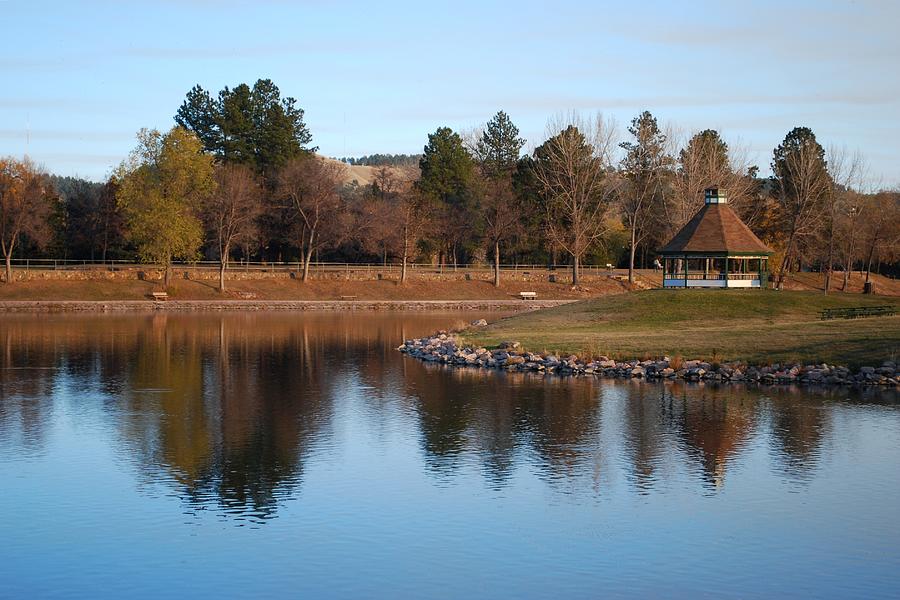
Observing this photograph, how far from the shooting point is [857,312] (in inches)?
2261

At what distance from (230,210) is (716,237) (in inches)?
1948

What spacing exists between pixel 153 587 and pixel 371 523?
4.91 meters

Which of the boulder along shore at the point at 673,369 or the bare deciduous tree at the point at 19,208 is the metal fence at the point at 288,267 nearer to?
the bare deciduous tree at the point at 19,208

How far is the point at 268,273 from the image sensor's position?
343 feet

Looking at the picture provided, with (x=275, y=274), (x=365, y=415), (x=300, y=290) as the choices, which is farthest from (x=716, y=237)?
(x=275, y=274)

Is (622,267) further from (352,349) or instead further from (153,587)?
(153,587)

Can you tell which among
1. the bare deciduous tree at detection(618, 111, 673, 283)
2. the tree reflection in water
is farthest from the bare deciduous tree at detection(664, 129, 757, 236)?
the tree reflection in water

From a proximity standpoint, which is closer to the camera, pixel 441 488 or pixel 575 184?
pixel 441 488

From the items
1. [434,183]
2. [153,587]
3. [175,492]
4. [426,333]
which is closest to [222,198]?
[434,183]

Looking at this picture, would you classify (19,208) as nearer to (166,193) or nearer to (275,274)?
(166,193)

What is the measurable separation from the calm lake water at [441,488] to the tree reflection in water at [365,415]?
0.45ft

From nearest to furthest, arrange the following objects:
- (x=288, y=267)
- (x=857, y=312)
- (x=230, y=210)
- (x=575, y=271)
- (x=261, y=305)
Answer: (x=857, y=312) < (x=261, y=305) < (x=230, y=210) < (x=575, y=271) < (x=288, y=267)

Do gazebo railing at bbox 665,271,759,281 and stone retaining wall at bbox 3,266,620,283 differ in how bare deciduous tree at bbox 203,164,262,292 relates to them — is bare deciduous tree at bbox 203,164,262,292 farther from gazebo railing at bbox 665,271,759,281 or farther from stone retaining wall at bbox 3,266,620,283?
gazebo railing at bbox 665,271,759,281

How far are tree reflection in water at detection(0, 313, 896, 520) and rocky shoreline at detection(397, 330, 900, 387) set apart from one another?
5.58 feet
